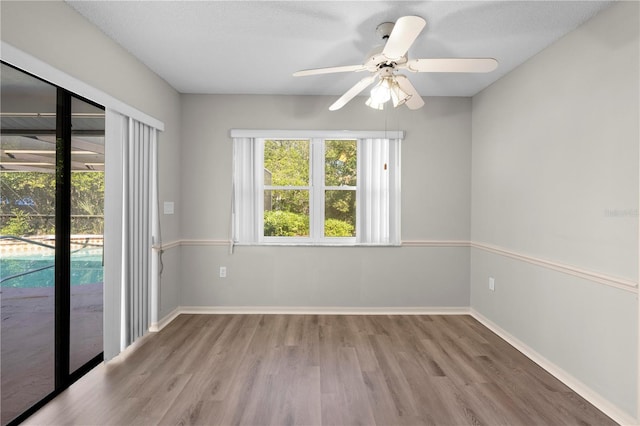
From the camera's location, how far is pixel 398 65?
2.11 m

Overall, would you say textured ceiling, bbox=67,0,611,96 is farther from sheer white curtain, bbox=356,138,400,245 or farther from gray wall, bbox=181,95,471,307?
sheer white curtain, bbox=356,138,400,245

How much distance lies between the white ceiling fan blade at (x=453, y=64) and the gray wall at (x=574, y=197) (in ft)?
2.88

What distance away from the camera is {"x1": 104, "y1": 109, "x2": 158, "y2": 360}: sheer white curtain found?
2.54 meters

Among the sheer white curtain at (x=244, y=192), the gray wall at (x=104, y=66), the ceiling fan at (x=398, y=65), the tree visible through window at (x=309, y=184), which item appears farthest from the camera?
the tree visible through window at (x=309, y=184)

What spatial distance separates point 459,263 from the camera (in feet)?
12.9

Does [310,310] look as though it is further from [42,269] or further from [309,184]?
[42,269]

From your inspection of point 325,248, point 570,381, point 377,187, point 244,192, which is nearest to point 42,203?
point 244,192

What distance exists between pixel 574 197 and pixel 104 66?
11.7ft

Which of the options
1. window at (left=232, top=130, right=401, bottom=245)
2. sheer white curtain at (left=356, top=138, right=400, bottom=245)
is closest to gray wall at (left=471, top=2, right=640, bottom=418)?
sheer white curtain at (left=356, top=138, right=400, bottom=245)

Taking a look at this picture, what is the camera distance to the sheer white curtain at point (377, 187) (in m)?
3.88

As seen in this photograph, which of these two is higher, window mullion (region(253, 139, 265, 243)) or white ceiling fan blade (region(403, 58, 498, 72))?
white ceiling fan blade (region(403, 58, 498, 72))

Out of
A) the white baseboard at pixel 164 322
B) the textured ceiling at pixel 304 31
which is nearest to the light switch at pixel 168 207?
the white baseboard at pixel 164 322

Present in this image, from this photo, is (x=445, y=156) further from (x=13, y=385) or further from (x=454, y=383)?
(x=13, y=385)

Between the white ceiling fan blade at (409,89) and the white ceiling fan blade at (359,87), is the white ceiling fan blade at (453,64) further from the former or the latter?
the white ceiling fan blade at (359,87)
